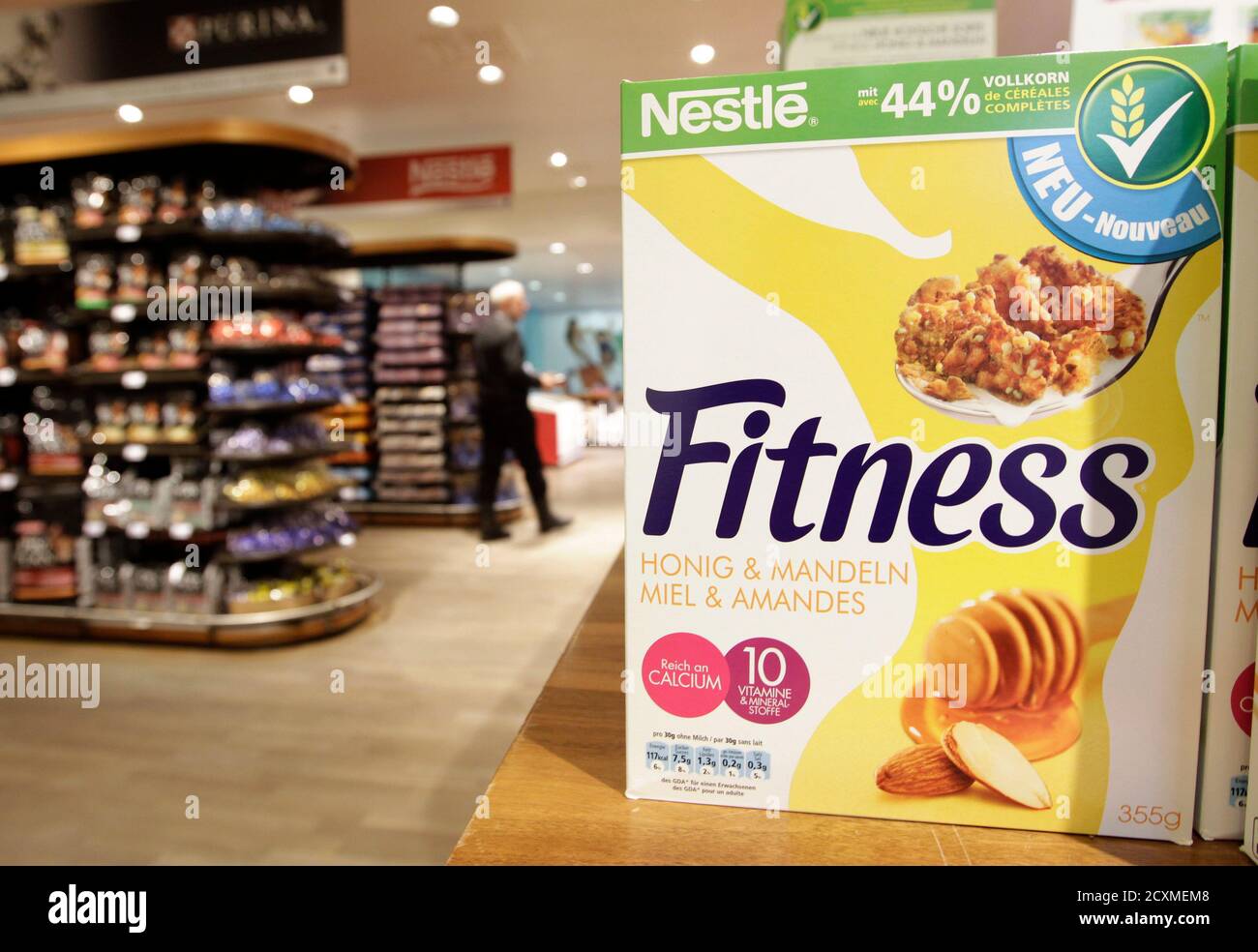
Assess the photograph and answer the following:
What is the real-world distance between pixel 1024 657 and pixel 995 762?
9cm

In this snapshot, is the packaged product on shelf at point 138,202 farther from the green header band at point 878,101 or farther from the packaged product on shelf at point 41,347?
the green header band at point 878,101

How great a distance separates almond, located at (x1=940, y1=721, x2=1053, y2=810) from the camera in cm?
62

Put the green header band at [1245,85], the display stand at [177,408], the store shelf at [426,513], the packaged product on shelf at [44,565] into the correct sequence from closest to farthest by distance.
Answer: the green header band at [1245,85], the display stand at [177,408], the packaged product on shelf at [44,565], the store shelf at [426,513]

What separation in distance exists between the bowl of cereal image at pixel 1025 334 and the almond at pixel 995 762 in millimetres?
253

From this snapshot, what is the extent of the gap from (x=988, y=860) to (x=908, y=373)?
0.38 metres

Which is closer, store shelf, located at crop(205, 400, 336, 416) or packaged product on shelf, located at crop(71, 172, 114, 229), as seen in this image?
store shelf, located at crop(205, 400, 336, 416)

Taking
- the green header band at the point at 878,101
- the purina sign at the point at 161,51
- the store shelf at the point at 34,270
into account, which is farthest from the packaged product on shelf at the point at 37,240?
the green header band at the point at 878,101

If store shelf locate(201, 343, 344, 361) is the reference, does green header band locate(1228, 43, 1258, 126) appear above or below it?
below

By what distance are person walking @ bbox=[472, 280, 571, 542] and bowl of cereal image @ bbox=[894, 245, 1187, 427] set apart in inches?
229

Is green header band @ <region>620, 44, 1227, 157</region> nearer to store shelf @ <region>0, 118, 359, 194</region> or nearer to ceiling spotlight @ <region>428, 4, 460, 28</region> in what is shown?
store shelf @ <region>0, 118, 359, 194</region>

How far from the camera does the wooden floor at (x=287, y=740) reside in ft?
8.24

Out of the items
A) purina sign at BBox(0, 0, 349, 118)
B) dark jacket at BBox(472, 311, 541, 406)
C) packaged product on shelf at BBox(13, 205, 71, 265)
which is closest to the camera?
purina sign at BBox(0, 0, 349, 118)

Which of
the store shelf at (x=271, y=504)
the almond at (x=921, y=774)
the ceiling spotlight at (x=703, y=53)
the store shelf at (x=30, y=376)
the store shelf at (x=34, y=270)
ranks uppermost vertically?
the ceiling spotlight at (x=703, y=53)

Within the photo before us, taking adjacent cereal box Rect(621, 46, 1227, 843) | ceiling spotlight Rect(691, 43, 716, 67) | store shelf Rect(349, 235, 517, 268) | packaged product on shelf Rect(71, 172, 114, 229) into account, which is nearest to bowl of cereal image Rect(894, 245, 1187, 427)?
adjacent cereal box Rect(621, 46, 1227, 843)
